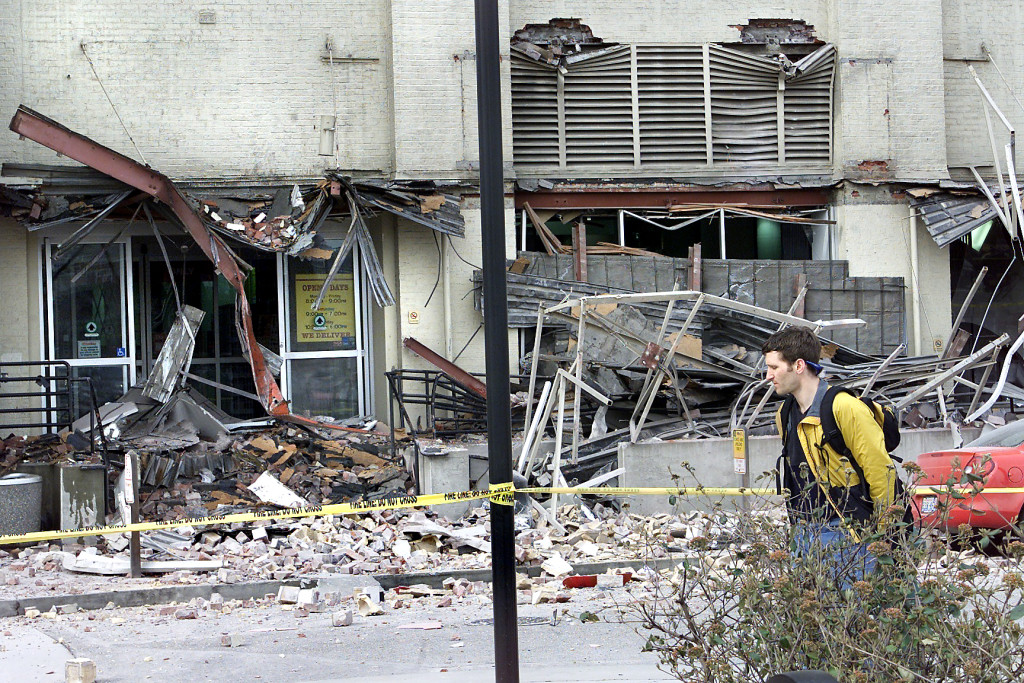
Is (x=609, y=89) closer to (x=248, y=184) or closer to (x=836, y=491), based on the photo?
(x=248, y=184)

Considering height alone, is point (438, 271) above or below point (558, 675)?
above

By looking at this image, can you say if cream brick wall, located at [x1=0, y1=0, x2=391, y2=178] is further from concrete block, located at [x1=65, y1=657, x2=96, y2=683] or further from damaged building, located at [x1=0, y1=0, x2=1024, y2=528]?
concrete block, located at [x1=65, y1=657, x2=96, y2=683]

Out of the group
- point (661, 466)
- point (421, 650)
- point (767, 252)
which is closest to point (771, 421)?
point (661, 466)

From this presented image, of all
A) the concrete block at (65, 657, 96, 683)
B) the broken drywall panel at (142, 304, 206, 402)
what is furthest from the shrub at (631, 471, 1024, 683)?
the broken drywall panel at (142, 304, 206, 402)

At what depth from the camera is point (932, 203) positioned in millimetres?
16234

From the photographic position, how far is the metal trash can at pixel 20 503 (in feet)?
34.5

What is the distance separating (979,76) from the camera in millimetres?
17156

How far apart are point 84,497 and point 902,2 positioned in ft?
44.6

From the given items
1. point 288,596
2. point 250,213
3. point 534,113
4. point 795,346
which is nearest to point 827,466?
point 795,346

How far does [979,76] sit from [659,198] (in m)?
5.61

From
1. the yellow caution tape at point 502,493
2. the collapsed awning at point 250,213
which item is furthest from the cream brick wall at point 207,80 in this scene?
the yellow caution tape at point 502,493

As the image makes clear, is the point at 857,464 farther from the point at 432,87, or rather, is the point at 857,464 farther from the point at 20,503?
the point at 432,87

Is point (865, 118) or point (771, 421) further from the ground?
point (865, 118)

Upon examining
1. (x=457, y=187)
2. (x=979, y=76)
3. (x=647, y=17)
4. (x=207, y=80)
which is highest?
(x=647, y=17)
